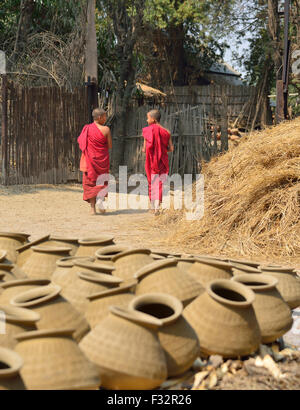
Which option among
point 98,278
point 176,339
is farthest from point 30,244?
point 176,339

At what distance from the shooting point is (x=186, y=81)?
707 inches

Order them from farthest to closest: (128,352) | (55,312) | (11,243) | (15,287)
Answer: (11,243), (15,287), (55,312), (128,352)

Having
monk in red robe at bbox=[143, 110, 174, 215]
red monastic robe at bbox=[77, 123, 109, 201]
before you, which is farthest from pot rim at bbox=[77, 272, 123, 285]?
red monastic robe at bbox=[77, 123, 109, 201]

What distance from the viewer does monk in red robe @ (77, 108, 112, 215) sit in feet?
28.8

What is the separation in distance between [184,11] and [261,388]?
14.3m

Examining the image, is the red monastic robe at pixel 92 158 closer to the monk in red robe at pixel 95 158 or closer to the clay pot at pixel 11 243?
the monk in red robe at pixel 95 158

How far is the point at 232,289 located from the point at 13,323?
3.96 ft

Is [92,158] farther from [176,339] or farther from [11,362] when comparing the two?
[11,362]

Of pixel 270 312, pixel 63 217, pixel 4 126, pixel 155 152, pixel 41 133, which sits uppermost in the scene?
pixel 4 126

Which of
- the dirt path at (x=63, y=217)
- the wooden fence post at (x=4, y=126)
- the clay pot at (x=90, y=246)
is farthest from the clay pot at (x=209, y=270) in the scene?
the wooden fence post at (x=4, y=126)

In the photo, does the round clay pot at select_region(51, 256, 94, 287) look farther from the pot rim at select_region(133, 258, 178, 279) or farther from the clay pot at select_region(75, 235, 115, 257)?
the pot rim at select_region(133, 258, 178, 279)

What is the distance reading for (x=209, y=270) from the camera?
336 centimetres

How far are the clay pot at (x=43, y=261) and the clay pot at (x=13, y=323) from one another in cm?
101

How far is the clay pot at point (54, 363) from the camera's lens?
2.16 meters
